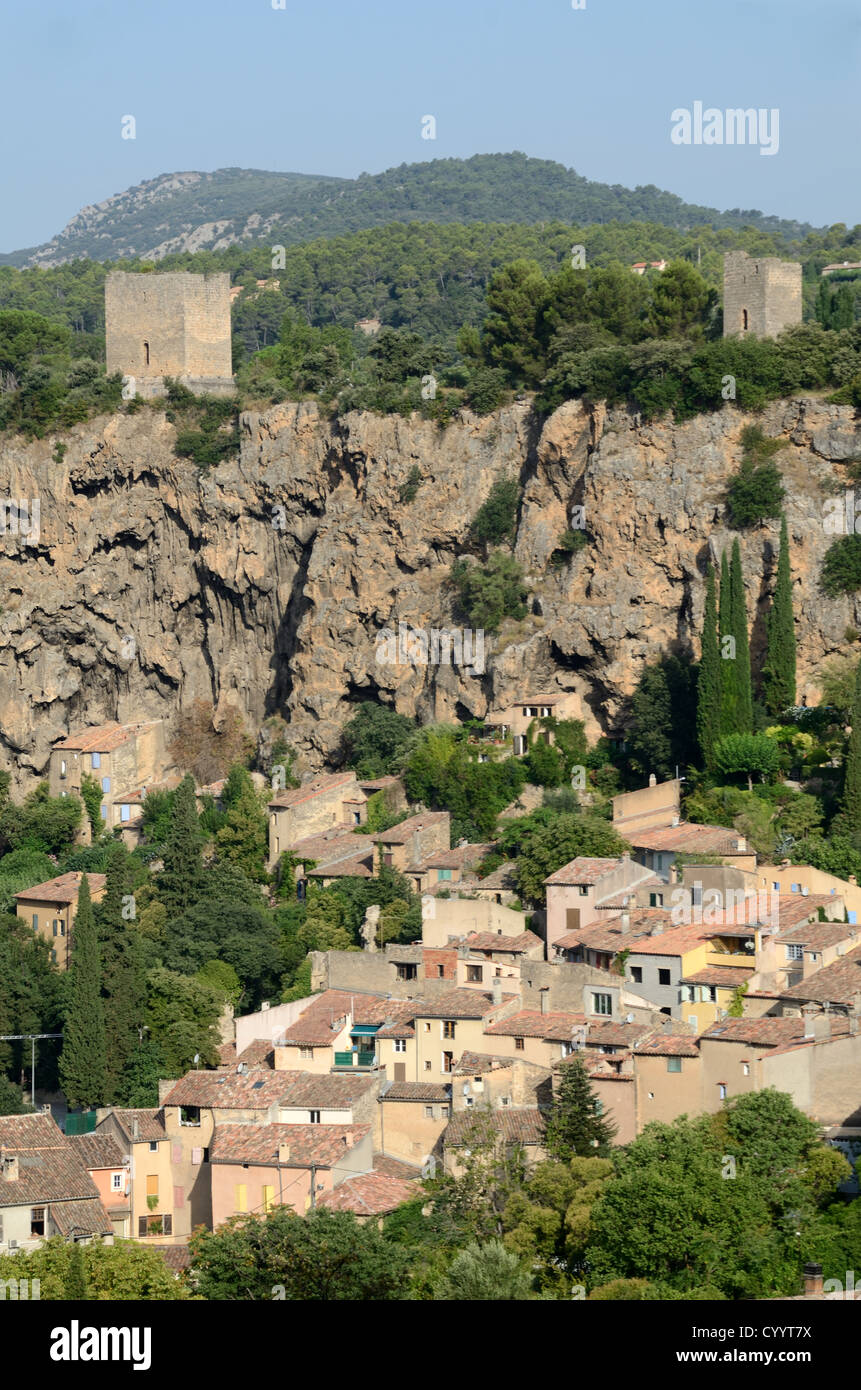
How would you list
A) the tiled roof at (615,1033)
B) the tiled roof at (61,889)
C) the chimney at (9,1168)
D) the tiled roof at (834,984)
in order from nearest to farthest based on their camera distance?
the tiled roof at (834,984), the chimney at (9,1168), the tiled roof at (615,1033), the tiled roof at (61,889)

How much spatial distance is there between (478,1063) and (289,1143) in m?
3.88

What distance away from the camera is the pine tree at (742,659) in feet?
149

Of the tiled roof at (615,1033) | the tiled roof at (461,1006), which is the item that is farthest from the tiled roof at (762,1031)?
the tiled roof at (461,1006)

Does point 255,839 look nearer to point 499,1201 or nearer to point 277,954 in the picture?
point 277,954

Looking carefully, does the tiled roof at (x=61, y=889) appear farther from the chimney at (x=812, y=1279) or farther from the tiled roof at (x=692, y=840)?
the chimney at (x=812, y=1279)

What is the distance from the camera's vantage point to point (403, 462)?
55.9 m

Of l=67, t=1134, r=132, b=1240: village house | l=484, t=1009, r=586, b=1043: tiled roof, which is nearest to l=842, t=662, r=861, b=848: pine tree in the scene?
l=484, t=1009, r=586, b=1043: tiled roof

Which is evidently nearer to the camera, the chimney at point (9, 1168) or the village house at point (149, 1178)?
the chimney at point (9, 1168)

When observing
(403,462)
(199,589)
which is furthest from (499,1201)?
(199,589)

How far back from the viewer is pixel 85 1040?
4191 centimetres

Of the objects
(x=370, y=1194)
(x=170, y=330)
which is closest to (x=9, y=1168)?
(x=370, y=1194)

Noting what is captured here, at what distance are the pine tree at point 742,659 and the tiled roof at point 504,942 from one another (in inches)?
289

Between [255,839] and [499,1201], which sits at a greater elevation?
[255,839]
